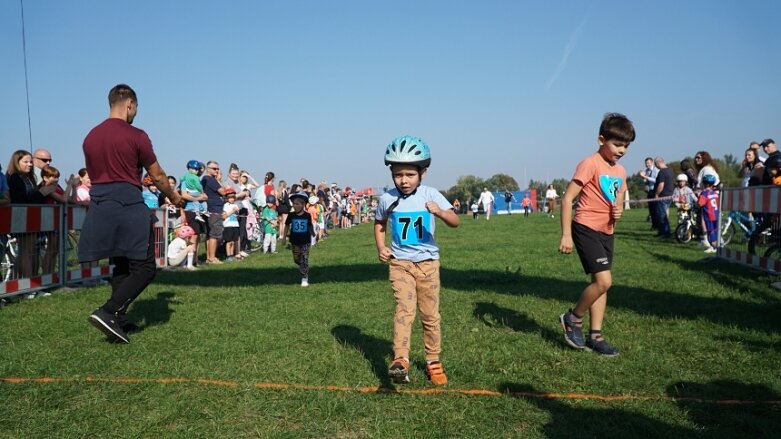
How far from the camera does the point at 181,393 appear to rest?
4.31 m

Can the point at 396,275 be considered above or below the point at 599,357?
above

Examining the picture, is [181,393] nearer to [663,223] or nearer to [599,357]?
[599,357]

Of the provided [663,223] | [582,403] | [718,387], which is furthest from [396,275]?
[663,223]

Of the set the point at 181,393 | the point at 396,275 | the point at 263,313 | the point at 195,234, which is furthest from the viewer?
the point at 195,234

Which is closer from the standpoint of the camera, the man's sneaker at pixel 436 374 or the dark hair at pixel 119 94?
the man's sneaker at pixel 436 374

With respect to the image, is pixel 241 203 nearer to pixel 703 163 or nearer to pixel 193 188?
pixel 193 188

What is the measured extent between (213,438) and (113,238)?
2893 mm

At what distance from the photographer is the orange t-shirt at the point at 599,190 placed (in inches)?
211

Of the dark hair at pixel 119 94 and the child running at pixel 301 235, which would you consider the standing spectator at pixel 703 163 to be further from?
the dark hair at pixel 119 94

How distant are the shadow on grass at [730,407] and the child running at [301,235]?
255 inches

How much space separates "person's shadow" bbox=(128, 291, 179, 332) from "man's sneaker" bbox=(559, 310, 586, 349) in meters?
4.18

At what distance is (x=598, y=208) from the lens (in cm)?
540

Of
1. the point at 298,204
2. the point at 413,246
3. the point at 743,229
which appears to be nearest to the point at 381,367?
the point at 413,246

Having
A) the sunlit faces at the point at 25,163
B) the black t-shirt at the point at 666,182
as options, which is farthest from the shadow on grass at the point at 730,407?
the black t-shirt at the point at 666,182
